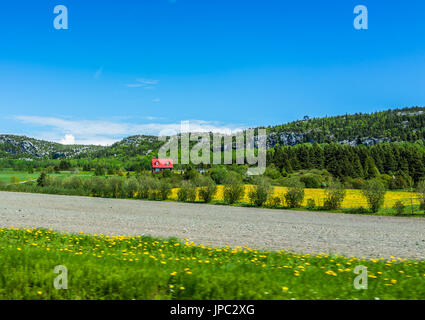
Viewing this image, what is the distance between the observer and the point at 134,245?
10.6 metres

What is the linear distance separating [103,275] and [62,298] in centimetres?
70

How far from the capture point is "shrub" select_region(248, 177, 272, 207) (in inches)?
1569

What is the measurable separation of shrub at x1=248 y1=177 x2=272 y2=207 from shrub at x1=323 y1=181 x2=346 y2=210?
7644mm

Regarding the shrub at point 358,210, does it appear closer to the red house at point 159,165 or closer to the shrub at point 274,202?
the shrub at point 274,202

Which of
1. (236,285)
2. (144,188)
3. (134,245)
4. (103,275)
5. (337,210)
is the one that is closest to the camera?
(236,285)

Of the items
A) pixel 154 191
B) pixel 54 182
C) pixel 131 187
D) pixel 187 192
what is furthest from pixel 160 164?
pixel 187 192

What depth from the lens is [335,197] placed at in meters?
35.4

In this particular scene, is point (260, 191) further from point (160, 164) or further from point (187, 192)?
point (160, 164)

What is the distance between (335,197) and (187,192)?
69.0 ft

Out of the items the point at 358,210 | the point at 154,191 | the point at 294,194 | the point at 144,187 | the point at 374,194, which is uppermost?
the point at 374,194

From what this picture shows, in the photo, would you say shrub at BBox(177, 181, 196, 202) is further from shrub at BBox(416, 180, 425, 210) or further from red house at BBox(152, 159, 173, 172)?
red house at BBox(152, 159, 173, 172)

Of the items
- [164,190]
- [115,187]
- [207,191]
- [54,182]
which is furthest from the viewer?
[54,182]
